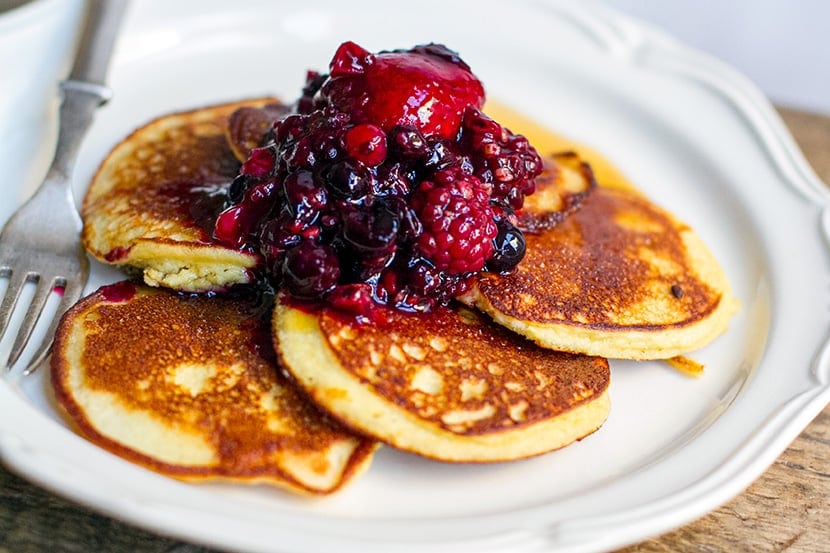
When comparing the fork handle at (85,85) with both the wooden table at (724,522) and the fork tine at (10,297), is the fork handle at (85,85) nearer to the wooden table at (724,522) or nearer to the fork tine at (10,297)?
the fork tine at (10,297)

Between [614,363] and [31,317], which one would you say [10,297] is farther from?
[614,363]

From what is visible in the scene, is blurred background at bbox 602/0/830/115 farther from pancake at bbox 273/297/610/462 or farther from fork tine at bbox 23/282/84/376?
fork tine at bbox 23/282/84/376

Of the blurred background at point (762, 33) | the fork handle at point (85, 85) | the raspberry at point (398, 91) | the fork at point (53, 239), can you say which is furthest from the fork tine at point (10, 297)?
the blurred background at point (762, 33)

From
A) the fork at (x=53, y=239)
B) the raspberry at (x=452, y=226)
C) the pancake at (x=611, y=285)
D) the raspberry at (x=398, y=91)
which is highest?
the raspberry at (x=398, y=91)

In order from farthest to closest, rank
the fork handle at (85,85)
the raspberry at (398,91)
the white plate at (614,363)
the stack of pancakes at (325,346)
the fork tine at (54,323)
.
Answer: the fork handle at (85,85), the raspberry at (398,91), the fork tine at (54,323), the stack of pancakes at (325,346), the white plate at (614,363)

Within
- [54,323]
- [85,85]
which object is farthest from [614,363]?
[85,85]

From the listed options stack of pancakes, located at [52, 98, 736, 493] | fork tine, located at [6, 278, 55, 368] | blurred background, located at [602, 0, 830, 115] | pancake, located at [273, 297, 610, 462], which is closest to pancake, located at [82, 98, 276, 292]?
stack of pancakes, located at [52, 98, 736, 493]

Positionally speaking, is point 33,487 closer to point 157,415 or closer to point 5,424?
point 5,424
